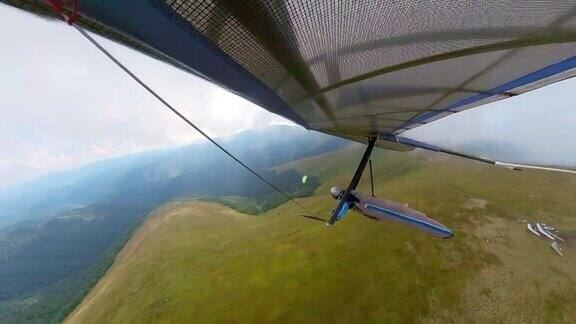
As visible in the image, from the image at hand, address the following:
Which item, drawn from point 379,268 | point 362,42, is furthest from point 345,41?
point 379,268

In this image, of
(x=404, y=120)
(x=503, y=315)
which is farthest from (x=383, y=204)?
(x=503, y=315)

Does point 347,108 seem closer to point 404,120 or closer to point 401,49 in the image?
point 404,120

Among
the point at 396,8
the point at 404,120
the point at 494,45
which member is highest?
the point at 396,8

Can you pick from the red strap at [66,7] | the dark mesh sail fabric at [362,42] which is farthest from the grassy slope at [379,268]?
the red strap at [66,7]

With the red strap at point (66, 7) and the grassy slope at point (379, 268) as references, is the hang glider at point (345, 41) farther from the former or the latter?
the grassy slope at point (379, 268)

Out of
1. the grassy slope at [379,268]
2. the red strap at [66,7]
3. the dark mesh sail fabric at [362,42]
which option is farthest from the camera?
the grassy slope at [379,268]

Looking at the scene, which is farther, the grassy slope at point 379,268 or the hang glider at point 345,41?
the grassy slope at point 379,268

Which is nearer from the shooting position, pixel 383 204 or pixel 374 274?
pixel 383 204
